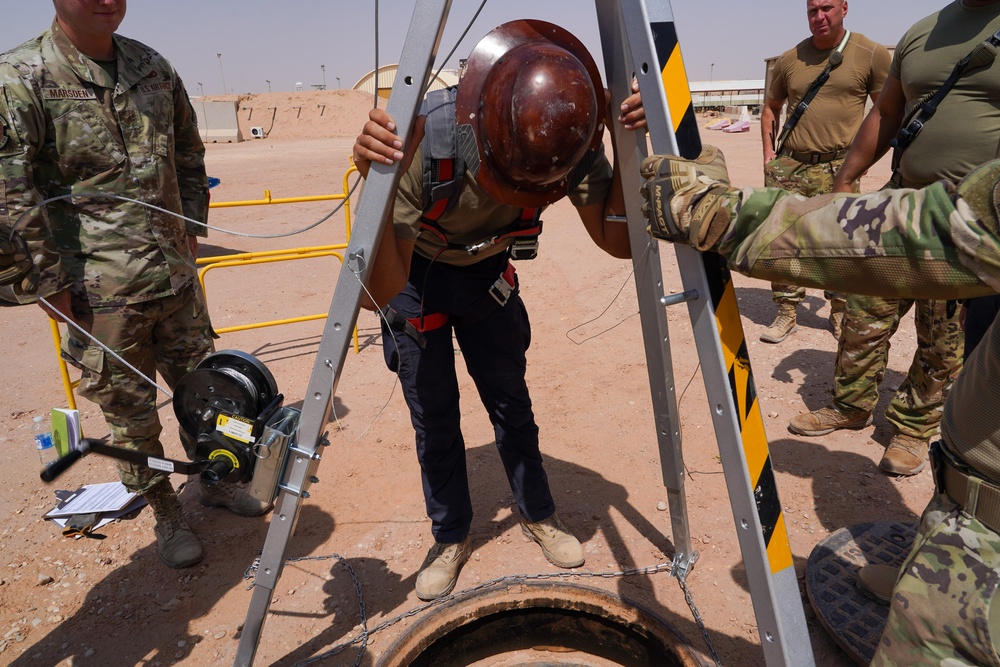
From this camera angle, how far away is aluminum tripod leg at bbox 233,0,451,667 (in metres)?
1.50

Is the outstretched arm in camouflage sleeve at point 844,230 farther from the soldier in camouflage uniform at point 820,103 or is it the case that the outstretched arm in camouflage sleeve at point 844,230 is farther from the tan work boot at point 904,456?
the soldier in camouflage uniform at point 820,103

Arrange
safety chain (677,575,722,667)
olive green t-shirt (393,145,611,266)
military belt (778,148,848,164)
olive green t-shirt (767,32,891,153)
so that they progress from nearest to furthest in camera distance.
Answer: olive green t-shirt (393,145,611,266) < safety chain (677,575,722,667) < olive green t-shirt (767,32,891,153) < military belt (778,148,848,164)

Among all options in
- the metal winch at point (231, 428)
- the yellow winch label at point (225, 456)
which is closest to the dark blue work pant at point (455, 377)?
the metal winch at point (231, 428)

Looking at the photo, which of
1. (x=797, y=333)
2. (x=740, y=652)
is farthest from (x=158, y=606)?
(x=797, y=333)

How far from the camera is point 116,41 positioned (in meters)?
2.80

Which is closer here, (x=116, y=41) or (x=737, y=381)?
(x=737, y=381)

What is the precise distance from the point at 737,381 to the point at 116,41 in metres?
2.98

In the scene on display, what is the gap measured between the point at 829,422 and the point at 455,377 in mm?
2528

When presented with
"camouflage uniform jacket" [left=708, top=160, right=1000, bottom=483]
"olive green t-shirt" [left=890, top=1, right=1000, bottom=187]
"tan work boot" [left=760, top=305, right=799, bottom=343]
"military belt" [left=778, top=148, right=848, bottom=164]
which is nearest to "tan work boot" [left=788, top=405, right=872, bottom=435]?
"tan work boot" [left=760, top=305, right=799, bottom=343]

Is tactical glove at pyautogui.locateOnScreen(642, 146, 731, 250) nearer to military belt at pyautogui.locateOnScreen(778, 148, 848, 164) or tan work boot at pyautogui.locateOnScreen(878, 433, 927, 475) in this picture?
tan work boot at pyautogui.locateOnScreen(878, 433, 927, 475)

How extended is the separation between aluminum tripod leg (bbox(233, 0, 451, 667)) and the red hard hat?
36 cm

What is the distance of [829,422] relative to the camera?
12.4 ft

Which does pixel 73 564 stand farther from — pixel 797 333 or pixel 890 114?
pixel 797 333

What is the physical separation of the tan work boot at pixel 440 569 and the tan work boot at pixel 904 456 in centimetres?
233
